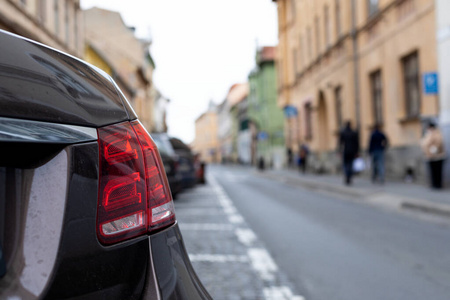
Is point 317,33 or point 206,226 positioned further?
point 317,33

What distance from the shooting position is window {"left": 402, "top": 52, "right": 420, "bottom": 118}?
1479 cm

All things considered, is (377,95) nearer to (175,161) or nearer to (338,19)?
(338,19)

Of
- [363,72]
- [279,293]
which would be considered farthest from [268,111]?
[279,293]

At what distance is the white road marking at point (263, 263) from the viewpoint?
4.50 metres

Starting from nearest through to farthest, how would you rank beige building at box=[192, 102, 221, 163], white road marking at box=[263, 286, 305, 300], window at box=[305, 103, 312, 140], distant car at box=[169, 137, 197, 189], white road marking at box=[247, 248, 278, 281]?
white road marking at box=[263, 286, 305, 300] → white road marking at box=[247, 248, 278, 281] → distant car at box=[169, 137, 197, 189] → window at box=[305, 103, 312, 140] → beige building at box=[192, 102, 221, 163]

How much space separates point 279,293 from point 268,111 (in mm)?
48136

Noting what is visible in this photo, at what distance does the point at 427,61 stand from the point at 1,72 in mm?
14028

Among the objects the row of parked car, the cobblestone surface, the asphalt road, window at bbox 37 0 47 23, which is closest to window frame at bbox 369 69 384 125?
the row of parked car

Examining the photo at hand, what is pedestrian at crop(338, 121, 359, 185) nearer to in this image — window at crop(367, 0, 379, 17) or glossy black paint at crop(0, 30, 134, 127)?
window at crop(367, 0, 379, 17)

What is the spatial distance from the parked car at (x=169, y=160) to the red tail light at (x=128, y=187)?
872 cm

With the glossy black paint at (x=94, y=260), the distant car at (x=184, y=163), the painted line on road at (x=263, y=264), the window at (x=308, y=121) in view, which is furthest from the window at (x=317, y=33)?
the glossy black paint at (x=94, y=260)

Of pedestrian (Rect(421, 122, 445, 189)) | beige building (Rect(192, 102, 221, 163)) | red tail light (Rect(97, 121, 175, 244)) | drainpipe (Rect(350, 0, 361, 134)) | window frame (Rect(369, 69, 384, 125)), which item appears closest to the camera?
red tail light (Rect(97, 121, 175, 244))

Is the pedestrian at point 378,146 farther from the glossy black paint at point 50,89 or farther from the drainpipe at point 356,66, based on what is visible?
the glossy black paint at point 50,89

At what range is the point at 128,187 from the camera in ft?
4.79
